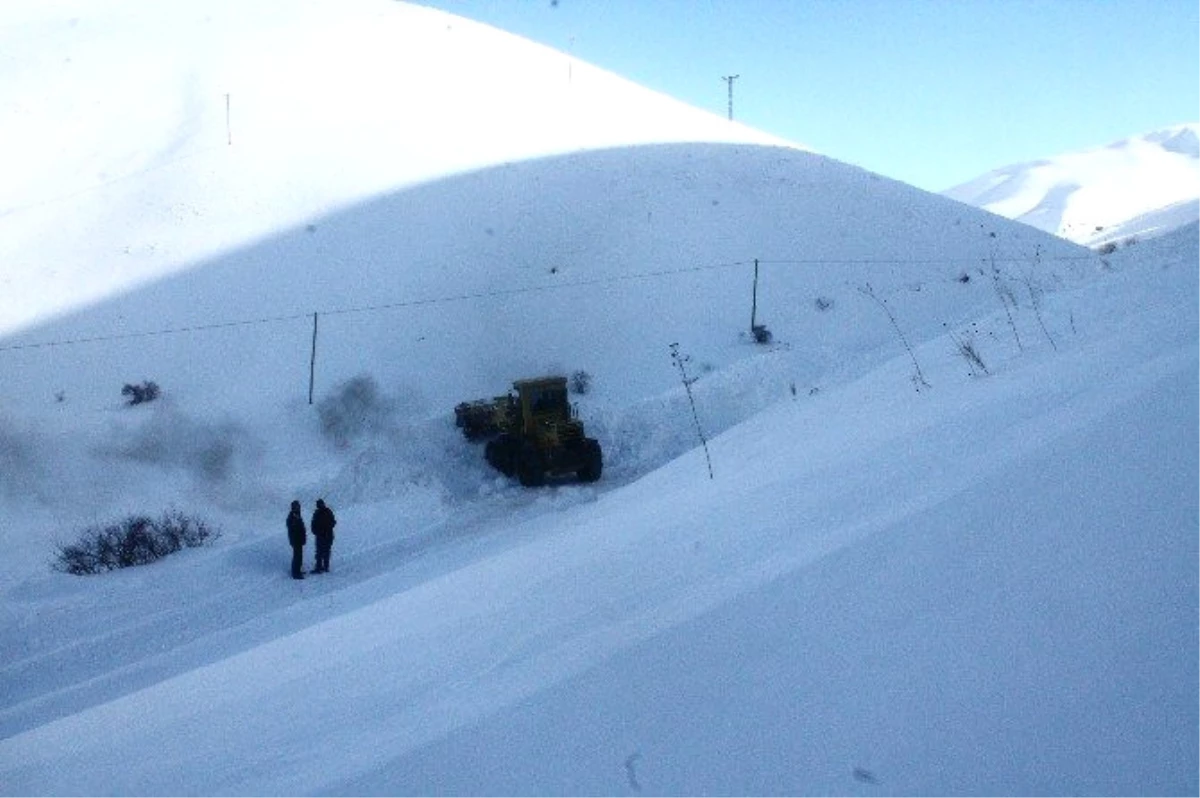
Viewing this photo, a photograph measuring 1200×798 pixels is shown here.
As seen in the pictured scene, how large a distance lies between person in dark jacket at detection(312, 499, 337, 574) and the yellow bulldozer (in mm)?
4405

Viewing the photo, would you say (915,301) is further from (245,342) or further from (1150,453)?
(1150,453)

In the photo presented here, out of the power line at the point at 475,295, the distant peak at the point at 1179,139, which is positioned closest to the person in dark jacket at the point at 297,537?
the power line at the point at 475,295

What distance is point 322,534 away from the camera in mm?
11602

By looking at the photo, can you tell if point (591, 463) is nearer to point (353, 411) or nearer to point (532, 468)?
point (532, 468)

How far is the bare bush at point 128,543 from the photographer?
40.2 feet

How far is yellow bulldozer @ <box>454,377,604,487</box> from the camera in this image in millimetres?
15180

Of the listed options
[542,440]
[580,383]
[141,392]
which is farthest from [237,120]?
[542,440]

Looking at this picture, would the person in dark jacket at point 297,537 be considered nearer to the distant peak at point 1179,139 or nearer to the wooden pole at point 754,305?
the wooden pole at point 754,305

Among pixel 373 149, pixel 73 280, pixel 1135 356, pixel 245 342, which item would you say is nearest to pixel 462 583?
pixel 1135 356

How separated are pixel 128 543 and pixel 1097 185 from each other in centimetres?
12364

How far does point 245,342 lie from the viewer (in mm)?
21641

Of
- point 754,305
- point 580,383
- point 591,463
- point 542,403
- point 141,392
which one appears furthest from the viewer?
point 754,305

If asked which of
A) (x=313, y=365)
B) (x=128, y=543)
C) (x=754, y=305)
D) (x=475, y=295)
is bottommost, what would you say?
(x=128, y=543)

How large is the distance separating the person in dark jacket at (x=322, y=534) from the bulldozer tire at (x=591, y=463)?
5111 mm
